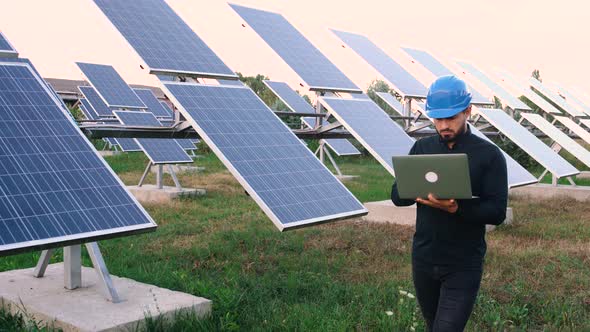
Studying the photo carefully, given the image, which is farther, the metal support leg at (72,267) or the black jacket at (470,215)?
the metal support leg at (72,267)

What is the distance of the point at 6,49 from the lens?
18.8 ft

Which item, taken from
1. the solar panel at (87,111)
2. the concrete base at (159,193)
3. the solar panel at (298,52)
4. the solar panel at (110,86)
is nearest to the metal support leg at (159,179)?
the concrete base at (159,193)

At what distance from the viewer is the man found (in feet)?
11.2

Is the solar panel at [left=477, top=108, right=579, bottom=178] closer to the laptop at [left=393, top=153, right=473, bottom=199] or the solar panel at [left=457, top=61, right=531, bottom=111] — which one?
the solar panel at [left=457, top=61, right=531, bottom=111]

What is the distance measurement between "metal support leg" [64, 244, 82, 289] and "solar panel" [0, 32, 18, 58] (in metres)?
1.72

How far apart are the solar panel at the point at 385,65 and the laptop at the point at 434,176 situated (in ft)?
28.0

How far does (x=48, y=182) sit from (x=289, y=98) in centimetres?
1303

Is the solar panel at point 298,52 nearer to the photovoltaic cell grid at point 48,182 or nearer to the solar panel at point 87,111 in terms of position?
the photovoltaic cell grid at point 48,182

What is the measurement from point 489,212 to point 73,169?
2.86m

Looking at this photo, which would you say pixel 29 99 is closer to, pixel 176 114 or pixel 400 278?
pixel 176 114

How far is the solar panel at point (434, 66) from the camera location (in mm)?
14500

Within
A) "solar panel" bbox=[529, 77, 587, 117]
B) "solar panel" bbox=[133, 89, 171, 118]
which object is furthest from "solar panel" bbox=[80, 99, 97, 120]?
"solar panel" bbox=[529, 77, 587, 117]

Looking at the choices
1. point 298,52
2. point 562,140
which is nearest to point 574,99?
point 562,140

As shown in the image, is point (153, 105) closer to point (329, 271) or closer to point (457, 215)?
point (329, 271)
